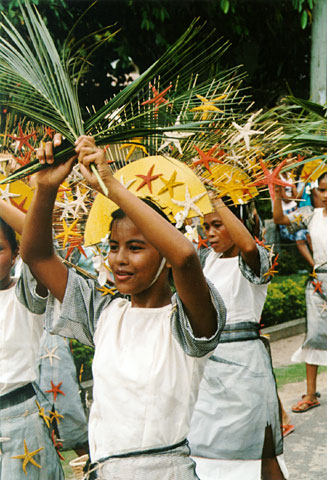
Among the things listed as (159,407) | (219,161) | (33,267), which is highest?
(219,161)

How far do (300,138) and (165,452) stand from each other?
1.63 meters

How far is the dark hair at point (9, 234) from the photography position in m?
3.14

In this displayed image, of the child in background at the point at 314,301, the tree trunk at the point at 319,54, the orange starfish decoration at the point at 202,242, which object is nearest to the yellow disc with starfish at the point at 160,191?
the orange starfish decoration at the point at 202,242

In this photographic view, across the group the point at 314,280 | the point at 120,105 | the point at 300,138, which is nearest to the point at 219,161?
the point at 120,105

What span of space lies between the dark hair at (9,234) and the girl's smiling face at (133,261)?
839 millimetres

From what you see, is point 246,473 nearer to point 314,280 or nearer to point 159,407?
point 159,407

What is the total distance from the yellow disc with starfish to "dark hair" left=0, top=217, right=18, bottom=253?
0.63m

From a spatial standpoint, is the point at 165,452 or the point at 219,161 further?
the point at 219,161

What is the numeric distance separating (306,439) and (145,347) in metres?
3.48

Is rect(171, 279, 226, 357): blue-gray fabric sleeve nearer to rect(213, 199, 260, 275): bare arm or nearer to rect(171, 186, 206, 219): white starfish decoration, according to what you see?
rect(171, 186, 206, 219): white starfish decoration

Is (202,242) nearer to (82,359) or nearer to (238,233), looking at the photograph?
(238,233)

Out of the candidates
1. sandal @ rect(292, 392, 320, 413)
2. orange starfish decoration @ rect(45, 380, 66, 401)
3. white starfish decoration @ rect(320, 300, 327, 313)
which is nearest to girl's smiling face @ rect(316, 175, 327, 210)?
white starfish decoration @ rect(320, 300, 327, 313)

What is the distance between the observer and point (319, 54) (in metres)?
8.73

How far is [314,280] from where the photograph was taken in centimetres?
661
